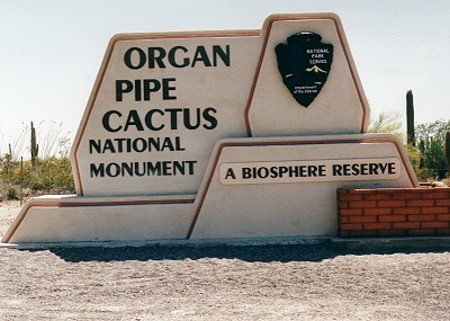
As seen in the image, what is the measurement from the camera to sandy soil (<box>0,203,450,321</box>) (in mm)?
5574

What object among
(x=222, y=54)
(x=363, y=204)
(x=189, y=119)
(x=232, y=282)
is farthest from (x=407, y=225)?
(x=222, y=54)

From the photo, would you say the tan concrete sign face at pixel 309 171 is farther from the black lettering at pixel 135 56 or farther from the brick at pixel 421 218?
the black lettering at pixel 135 56

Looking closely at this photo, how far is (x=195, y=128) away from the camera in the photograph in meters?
9.27

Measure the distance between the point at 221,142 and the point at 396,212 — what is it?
265cm

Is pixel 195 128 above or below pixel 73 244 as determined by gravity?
above

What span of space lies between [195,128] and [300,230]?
2.17 meters

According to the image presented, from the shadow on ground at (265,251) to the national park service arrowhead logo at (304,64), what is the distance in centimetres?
219

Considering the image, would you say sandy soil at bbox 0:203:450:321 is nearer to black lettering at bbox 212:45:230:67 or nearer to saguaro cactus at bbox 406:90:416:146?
black lettering at bbox 212:45:230:67

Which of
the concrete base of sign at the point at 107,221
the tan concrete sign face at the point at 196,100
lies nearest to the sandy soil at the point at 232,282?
the concrete base of sign at the point at 107,221

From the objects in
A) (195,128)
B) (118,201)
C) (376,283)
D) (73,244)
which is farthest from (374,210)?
(73,244)

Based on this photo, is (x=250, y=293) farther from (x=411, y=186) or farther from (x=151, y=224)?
(x=411, y=186)

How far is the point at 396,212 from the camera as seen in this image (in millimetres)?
8625

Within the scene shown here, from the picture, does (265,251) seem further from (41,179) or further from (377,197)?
(41,179)

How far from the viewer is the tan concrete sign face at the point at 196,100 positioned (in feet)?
30.2
